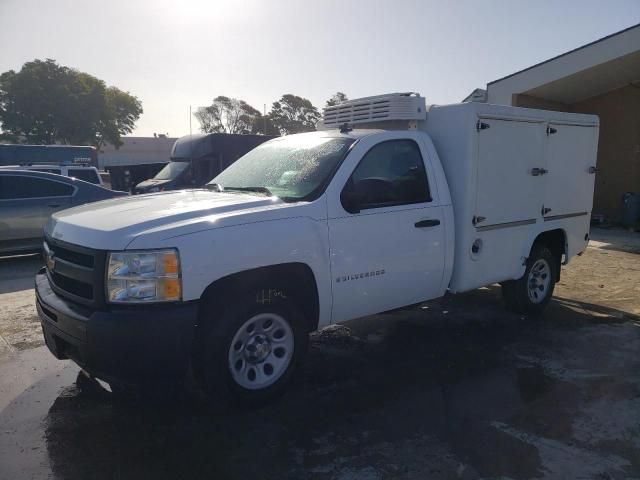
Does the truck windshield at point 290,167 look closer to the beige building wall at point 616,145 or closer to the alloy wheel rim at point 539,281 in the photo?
the alloy wheel rim at point 539,281

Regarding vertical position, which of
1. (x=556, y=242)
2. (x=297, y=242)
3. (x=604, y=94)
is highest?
(x=604, y=94)

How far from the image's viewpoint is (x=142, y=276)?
3229 mm

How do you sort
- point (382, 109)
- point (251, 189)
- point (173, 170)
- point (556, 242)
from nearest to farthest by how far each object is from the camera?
1. point (251, 189)
2. point (382, 109)
3. point (556, 242)
4. point (173, 170)

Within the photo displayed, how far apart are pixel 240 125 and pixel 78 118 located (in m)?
23.5

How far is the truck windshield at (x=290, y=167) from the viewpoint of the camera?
4.18 metres

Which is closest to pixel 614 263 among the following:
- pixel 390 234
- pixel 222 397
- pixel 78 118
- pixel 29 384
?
pixel 390 234

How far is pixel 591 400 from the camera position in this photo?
409 cm

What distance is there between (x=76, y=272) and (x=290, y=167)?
6.15 ft

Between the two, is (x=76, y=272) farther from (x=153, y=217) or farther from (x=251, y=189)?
(x=251, y=189)

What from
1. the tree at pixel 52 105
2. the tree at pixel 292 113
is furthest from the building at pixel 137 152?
the tree at pixel 292 113

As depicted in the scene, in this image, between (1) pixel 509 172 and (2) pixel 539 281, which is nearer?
(1) pixel 509 172

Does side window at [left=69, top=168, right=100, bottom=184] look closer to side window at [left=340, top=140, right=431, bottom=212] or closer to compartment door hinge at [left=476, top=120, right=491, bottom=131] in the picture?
side window at [left=340, top=140, right=431, bottom=212]

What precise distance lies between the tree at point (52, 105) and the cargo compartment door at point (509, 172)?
4505cm

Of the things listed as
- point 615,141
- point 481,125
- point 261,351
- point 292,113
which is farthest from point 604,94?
point 292,113
